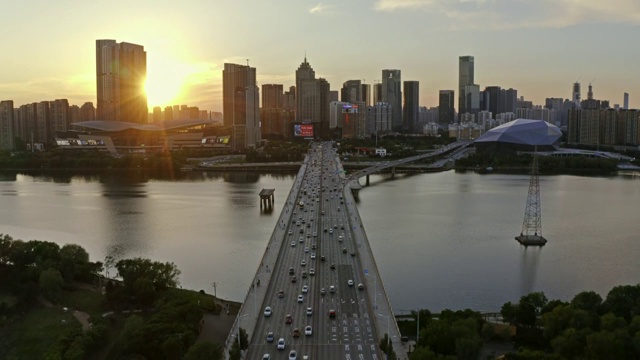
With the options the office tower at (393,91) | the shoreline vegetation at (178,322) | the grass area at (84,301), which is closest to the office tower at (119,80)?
the office tower at (393,91)

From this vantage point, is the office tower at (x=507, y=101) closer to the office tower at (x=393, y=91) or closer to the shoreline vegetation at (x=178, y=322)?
the office tower at (x=393, y=91)

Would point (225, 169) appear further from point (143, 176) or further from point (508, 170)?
point (508, 170)

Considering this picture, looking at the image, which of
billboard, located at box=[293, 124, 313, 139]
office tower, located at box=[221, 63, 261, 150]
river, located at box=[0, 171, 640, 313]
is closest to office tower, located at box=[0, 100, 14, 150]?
office tower, located at box=[221, 63, 261, 150]

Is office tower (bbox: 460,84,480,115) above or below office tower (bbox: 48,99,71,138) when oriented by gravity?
above

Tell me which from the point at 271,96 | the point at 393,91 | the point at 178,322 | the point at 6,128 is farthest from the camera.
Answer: the point at 393,91

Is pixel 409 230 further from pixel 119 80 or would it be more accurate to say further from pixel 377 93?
pixel 377 93

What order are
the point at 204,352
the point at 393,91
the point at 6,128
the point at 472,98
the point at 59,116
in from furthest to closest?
the point at 472,98 < the point at 393,91 < the point at 59,116 < the point at 6,128 < the point at 204,352

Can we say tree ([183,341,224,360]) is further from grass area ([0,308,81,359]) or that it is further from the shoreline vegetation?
grass area ([0,308,81,359])

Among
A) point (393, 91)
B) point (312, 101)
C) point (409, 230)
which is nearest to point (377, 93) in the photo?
point (393, 91)
